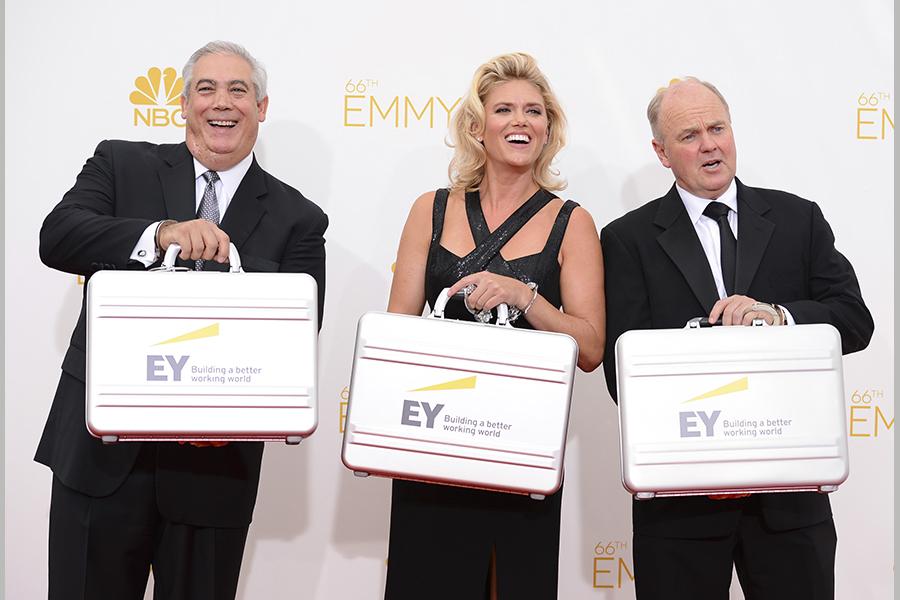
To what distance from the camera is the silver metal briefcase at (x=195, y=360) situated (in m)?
1.89

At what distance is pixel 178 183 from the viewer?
91.3 inches

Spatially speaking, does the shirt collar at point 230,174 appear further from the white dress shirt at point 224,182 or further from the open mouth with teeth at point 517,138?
the open mouth with teeth at point 517,138

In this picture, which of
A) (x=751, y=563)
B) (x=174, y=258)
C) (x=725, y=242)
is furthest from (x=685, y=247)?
(x=174, y=258)

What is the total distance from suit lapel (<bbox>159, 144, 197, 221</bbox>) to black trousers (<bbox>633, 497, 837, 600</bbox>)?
54.5 inches

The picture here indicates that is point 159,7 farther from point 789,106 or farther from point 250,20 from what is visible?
point 789,106

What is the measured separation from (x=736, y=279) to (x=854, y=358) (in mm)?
1556

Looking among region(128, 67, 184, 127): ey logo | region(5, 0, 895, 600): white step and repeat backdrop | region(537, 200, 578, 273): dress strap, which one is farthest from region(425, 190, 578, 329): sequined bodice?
region(128, 67, 184, 127): ey logo

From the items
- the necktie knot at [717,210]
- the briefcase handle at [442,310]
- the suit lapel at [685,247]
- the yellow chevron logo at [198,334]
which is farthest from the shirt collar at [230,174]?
the necktie knot at [717,210]

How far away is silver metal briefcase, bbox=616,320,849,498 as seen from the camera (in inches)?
75.3

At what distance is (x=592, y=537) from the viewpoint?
352 cm

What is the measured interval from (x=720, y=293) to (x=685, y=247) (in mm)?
140

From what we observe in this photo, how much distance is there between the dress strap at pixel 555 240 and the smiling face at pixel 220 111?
813 millimetres

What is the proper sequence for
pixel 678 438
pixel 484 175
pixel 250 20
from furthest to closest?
pixel 250 20 < pixel 484 175 < pixel 678 438

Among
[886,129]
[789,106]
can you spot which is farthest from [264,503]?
[886,129]
